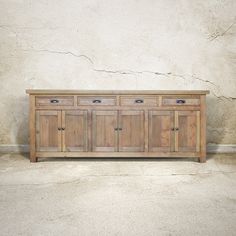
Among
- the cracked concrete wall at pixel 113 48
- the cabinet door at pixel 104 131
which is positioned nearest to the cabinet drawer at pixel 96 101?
the cabinet door at pixel 104 131

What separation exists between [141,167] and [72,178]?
0.94 meters

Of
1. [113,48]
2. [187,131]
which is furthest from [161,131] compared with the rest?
[113,48]

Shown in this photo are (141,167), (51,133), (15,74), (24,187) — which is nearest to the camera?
(24,187)

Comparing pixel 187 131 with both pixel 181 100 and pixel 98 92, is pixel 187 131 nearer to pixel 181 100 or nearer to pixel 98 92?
pixel 181 100

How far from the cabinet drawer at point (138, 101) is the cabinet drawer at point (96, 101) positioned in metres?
0.14

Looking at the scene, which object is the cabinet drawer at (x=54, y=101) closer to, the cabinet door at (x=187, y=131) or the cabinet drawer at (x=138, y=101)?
the cabinet drawer at (x=138, y=101)

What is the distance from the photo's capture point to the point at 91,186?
97.8 inches

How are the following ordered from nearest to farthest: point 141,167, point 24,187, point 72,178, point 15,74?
point 24,187 < point 72,178 < point 141,167 < point 15,74

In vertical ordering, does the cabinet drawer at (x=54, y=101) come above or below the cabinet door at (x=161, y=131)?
above

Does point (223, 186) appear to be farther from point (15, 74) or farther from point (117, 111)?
point (15, 74)

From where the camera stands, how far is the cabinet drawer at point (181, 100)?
3.45 m

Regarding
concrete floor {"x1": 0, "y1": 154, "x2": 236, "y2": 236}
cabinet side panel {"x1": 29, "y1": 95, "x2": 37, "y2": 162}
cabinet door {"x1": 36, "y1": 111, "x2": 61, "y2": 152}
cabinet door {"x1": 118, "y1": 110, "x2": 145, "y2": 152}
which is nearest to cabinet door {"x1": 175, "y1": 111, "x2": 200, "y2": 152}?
concrete floor {"x1": 0, "y1": 154, "x2": 236, "y2": 236}

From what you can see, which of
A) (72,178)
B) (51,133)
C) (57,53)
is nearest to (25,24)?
(57,53)

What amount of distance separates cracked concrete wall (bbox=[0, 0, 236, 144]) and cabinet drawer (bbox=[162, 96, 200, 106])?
848 mm
